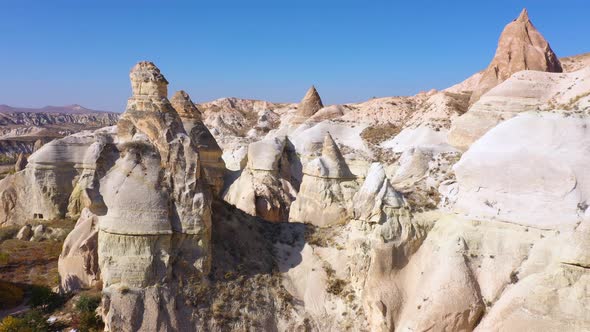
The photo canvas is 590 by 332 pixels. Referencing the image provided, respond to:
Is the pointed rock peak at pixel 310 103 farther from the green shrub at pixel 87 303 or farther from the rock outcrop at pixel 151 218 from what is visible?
the green shrub at pixel 87 303

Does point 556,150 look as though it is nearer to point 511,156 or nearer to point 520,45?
point 511,156

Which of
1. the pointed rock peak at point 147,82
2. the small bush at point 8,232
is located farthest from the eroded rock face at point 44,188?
the pointed rock peak at point 147,82

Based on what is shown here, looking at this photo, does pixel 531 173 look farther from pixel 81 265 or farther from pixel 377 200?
pixel 81 265

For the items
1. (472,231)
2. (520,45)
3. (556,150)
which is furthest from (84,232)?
(520,45)

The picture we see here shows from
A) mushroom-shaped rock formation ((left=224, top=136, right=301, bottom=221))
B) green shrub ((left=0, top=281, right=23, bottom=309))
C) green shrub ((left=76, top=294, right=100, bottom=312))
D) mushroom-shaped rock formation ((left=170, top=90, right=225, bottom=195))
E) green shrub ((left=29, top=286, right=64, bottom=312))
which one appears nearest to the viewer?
green shrub ((left=76, top=294, right=100, bottom=312))

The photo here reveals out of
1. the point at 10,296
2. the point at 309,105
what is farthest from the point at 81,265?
the point at 309,105

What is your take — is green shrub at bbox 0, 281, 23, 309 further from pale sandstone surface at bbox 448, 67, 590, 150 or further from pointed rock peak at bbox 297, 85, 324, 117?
pointed rock peak at bbox 297, 85, 324, 117

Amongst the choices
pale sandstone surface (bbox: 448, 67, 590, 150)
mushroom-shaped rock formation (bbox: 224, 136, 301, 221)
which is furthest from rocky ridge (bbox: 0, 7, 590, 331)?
mushroom-shaped rock formation (bbox: 224, 136, 301, 221)
